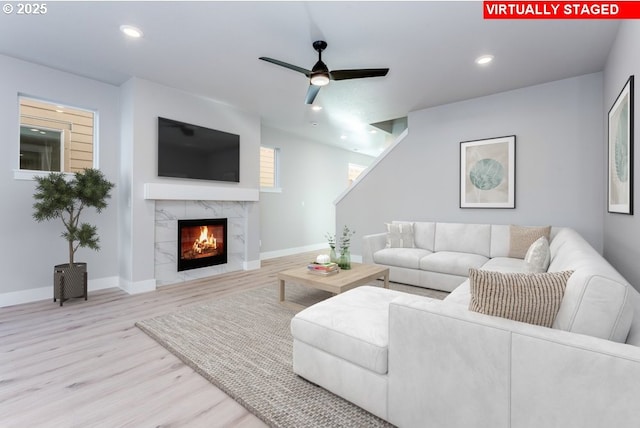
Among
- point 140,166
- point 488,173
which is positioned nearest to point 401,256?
point 488,173

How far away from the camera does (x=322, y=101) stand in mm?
4715

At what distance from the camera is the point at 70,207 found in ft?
11.5

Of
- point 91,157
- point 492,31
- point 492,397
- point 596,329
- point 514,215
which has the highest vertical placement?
point 492,31

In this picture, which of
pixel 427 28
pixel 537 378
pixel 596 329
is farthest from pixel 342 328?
pixel 427 28

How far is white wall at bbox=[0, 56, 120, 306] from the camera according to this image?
3.34 meters

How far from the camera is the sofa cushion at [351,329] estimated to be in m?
1.54

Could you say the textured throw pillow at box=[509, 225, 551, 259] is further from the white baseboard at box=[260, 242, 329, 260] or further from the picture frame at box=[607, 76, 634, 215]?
the white baseboard at box=[260, 242, 329, 260]

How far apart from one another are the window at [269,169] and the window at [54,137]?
10.00 feet

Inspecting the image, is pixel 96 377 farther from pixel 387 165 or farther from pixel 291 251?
pixel 291 251

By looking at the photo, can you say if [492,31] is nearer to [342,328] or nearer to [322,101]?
[322,101]

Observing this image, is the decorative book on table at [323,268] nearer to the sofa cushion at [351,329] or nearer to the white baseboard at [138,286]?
the sofa cushion at [351,329]

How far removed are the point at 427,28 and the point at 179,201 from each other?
3.80 meters

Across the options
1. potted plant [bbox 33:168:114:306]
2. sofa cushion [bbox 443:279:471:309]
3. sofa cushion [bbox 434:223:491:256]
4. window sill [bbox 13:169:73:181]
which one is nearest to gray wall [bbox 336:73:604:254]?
sofa cushion [bbox 434:223:491:256]

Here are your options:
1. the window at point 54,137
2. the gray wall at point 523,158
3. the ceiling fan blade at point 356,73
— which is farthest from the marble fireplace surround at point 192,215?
the ceiling fan blade at point 356,73
